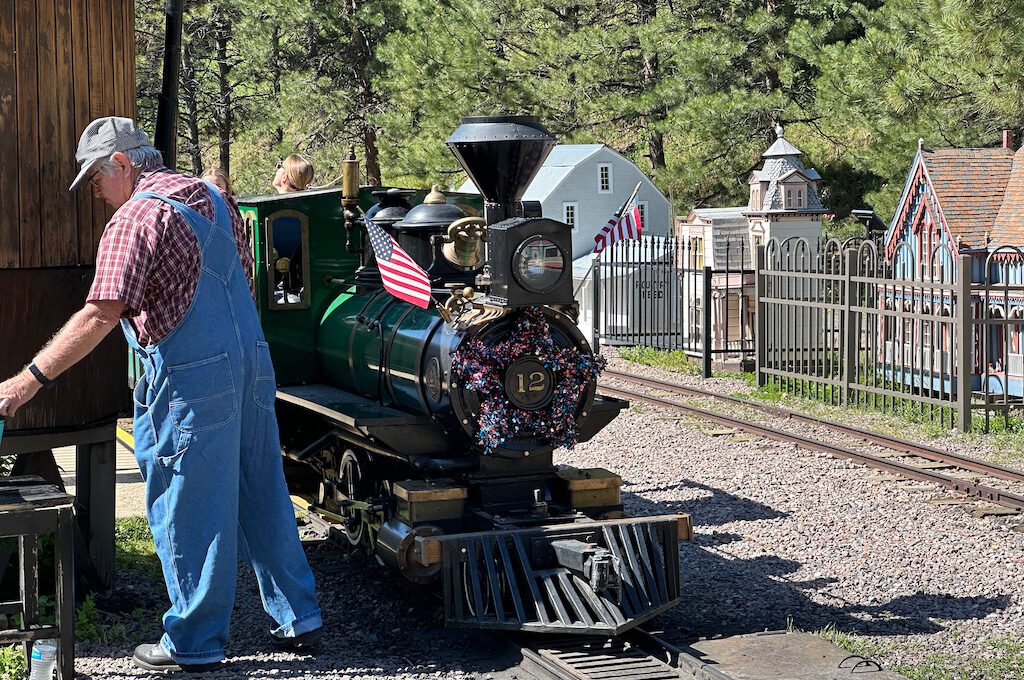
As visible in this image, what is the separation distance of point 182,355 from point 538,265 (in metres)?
1.94

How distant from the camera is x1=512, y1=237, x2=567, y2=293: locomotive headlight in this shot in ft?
21.4

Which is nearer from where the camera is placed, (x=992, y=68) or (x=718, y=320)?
(x=992, y=68)

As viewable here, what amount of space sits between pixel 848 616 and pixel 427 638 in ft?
7.32

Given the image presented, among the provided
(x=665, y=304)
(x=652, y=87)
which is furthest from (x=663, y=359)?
(x=652, y=87)

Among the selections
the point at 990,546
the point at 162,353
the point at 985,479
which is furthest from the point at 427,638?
the point at 985,479

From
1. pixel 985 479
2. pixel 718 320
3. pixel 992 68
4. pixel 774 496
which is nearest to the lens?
pixel 774 496

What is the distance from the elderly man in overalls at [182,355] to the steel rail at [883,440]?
7227 millimetres

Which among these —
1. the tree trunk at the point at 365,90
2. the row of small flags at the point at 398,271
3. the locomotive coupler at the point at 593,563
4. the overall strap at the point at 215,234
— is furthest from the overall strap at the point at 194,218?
the tree trunk at the point at 365,90

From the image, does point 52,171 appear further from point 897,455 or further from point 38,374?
point 897,455

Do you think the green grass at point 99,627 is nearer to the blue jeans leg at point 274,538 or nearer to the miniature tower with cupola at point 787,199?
the blue jeans leg at point 274,538

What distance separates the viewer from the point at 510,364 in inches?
267

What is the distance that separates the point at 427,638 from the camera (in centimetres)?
655

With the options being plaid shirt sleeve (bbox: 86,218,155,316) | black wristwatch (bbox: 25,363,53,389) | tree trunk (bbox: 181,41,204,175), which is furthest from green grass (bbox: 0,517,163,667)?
tree trunk (bbox: 181,41,204,175)

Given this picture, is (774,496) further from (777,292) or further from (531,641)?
(777,292)
